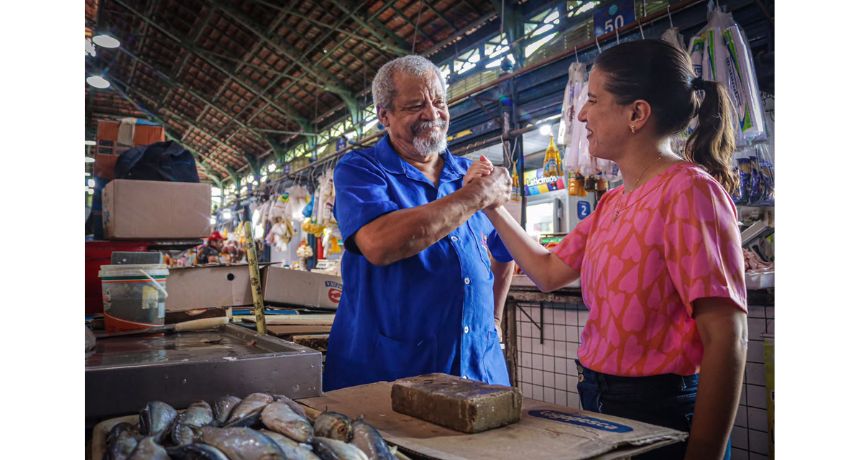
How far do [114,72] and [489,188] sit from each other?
64.6 ft

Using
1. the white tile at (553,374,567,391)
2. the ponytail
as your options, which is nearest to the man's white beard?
the ponytail

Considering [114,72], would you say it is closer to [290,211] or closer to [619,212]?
[290,211]

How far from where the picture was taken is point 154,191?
9.56ft

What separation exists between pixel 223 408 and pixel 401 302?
0.81 metres

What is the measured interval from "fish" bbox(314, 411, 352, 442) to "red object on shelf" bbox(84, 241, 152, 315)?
235 cm

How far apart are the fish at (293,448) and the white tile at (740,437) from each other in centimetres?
320

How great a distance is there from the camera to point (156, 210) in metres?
2.93

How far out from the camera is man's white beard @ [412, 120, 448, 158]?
1987 mm

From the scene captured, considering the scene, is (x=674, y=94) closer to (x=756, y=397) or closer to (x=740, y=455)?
(x=756, y=397)

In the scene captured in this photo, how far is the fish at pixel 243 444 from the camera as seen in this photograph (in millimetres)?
806

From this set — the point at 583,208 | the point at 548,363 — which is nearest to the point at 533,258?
the point at 548,363

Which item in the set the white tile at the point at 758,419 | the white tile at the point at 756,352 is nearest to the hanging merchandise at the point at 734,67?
the white tile at the point at 756,352

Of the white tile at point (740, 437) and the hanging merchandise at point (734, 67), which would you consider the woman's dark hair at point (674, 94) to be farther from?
the white tile at point (740, 437)

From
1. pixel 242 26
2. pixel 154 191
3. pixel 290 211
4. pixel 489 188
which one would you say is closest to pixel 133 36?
pixel 242 26
